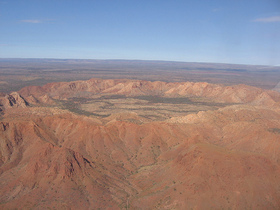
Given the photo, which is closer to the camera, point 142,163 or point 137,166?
point 137,166

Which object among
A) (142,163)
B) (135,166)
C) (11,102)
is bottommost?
(135,166)

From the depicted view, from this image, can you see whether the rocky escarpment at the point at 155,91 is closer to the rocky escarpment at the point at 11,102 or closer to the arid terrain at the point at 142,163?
the rocky escarpment at the point at 11,102

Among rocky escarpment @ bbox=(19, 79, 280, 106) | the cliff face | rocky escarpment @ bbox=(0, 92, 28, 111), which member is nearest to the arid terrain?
the cliff face

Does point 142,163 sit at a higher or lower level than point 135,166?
higher

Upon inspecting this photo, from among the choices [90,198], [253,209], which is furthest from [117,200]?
[253,209]

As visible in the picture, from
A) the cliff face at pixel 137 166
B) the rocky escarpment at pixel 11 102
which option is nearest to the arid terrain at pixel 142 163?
the cliff face at pixel 137 166

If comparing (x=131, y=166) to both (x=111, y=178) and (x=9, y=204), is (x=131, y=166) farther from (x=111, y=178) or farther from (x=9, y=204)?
(x=9, y=204)

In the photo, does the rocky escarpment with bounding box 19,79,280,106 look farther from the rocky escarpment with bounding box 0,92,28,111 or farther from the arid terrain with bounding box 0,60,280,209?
the arid terrain with bounding box 0,60,280,209

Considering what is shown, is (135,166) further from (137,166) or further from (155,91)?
(155,91)

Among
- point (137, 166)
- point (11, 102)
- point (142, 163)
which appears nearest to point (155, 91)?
point (11, 102)
